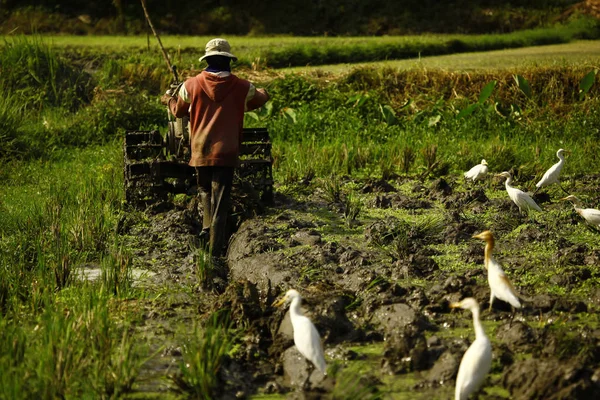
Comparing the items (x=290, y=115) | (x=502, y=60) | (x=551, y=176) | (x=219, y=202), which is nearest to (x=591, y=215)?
(x=551, y=176)

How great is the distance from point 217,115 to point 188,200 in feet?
7.29

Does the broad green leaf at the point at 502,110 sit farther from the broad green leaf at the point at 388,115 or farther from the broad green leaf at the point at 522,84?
the broad green leaf at the point at 388,115

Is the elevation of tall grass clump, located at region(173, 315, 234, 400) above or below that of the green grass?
above

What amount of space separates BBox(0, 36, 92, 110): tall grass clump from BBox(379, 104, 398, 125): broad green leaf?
173 inches

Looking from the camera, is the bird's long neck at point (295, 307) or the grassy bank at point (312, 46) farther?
the grassy bank at point (312, 46)

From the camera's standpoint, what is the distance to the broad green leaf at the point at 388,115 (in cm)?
1414

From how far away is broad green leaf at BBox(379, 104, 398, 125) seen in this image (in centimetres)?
1414

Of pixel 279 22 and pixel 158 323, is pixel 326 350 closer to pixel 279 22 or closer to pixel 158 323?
pixel 158 323

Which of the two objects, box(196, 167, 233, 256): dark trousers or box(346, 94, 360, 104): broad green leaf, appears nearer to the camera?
box(196, 167, 233, 256): dark trousers

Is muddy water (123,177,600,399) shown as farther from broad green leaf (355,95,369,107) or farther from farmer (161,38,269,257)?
broad green leaf (355,95,369,107)

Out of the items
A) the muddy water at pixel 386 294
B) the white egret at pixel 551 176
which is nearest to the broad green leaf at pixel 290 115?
the muddy water at pixel 386 294

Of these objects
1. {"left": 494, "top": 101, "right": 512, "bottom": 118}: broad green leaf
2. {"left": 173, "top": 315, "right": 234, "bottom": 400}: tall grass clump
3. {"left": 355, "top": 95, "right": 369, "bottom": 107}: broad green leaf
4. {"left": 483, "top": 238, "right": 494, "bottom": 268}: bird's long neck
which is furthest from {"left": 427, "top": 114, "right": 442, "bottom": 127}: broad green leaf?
{"left": 173, "top": 315, "right": 234, "bottom": 400}: tall grass clump

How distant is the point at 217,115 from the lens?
8336mm

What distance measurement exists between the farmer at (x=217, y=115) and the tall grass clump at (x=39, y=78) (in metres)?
7.07
